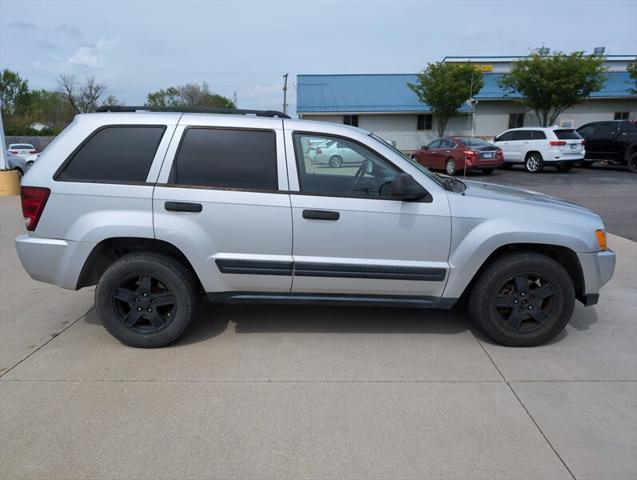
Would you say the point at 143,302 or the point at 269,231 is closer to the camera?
the point at 269,231

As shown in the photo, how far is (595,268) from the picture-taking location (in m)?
4.02

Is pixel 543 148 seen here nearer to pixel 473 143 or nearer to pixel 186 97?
pixel 473 143

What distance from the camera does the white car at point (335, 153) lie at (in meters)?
4.07

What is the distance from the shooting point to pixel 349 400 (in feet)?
10.9

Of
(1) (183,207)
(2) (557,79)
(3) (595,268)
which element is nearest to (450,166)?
(2) (557,79)

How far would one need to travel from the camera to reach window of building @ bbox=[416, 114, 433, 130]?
33188 mm

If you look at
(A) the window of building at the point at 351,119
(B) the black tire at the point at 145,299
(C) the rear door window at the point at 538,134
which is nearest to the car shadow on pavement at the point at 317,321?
(B) the black tire at the point at 145,299

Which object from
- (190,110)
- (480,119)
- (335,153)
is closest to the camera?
(335,153)

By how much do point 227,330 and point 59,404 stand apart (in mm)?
1498

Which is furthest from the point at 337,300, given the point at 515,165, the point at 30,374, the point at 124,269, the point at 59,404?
the point at 515,165

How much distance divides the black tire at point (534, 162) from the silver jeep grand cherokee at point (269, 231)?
55.4 ft

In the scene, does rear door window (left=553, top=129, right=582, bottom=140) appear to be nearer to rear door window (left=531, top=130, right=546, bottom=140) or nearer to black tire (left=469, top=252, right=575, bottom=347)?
rear door window (left=531, top=130, right=546, bottom=140)

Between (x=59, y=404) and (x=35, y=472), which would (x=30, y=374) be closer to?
(x=59, y=404)

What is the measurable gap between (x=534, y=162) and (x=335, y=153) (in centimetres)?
1775
